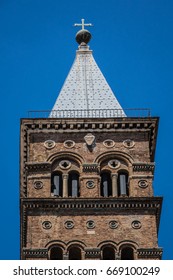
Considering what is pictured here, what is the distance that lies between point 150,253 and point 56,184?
6.93 meters

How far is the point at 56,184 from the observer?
5997cm

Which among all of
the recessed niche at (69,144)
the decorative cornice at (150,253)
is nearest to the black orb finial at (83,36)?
the recessed niche at (69,144)

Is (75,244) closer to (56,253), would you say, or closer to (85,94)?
(56,253)

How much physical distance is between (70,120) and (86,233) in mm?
7814

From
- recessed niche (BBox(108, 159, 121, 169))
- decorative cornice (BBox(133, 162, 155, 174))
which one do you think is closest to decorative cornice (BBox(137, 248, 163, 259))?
decorative cornice (BBox(133, 162, 155, 174))

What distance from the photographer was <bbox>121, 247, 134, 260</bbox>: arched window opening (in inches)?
2219

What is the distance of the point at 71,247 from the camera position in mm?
56500

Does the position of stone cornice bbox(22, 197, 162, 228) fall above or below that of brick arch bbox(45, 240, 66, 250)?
above

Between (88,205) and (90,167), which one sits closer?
(88,205)

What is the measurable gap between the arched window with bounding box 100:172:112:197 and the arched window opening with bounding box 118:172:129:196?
0.52 metres

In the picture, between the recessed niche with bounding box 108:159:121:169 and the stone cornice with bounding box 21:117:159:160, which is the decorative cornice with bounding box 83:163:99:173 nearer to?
the recessed niche with bounding box 108:159:121:169

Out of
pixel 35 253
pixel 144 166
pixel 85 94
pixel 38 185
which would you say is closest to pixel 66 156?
pixel 38 185

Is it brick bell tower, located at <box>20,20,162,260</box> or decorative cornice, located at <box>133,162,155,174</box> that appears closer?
brick bell tower, located at <box>20,20,162,260</box>
